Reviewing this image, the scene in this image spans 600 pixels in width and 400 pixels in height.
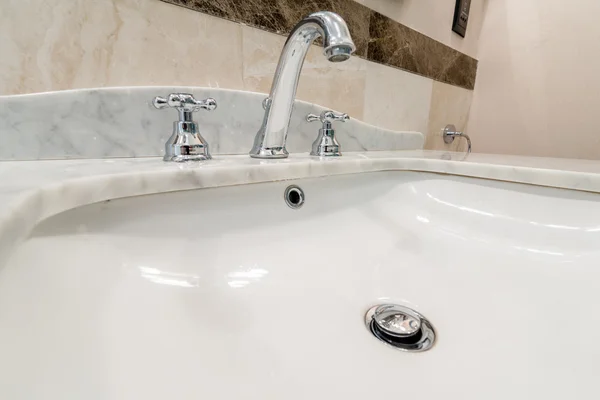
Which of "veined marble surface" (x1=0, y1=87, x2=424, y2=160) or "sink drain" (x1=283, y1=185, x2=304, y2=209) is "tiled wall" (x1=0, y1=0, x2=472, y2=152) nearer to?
"veined marble surface" (x1=0, y1=87, x2=424, y2=160)

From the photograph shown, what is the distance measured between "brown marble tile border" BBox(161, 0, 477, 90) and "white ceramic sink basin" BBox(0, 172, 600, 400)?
0.35 meters

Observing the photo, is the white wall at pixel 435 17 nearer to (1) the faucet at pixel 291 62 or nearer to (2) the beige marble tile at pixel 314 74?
(2) the beige marble tile at pixel 314 74

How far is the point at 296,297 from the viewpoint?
299 mm

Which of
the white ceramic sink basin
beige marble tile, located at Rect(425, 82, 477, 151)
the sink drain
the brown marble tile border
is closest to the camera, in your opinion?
the white ceramic sink basin

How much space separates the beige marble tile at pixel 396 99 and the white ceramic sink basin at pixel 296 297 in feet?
1.52

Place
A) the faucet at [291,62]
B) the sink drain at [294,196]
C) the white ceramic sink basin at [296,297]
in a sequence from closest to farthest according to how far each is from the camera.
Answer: the white ceramic sink basin at [296,297]
the faucet at [291,62]
the sink drain at [294,196]

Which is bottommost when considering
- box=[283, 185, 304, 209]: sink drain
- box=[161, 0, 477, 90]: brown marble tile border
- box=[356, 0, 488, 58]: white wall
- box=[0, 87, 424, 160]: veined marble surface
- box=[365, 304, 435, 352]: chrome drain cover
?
box=[365, 304, 435, 352]: chrome drain cover

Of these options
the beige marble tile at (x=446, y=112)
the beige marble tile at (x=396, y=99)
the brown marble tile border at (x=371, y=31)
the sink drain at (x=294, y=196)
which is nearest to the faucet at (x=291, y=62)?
the sink drain at (x=294, y=196)

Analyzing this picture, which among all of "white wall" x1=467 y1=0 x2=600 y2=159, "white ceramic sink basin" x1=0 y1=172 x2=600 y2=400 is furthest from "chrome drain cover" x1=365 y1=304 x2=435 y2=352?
"white wall" x1=467 y1=0 x2=600 y2=159

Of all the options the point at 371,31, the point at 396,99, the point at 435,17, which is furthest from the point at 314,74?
the point at 435,17

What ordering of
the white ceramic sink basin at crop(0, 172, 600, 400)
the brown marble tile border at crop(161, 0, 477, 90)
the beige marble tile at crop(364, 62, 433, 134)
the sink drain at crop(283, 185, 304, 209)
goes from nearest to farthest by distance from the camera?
the white ceramic sink basin at crop(0, 172, 600, 400)
the sink drain at crop(283, 185, 304, 209)
the brown marble tile border at crop(161, 0, 477, 90)
the beige marble tile at crop(364, 62, 433, 134)

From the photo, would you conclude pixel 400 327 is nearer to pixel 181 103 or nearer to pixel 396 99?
pixel 181 103

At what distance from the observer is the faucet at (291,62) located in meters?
0.31

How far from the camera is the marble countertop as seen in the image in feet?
0.61
